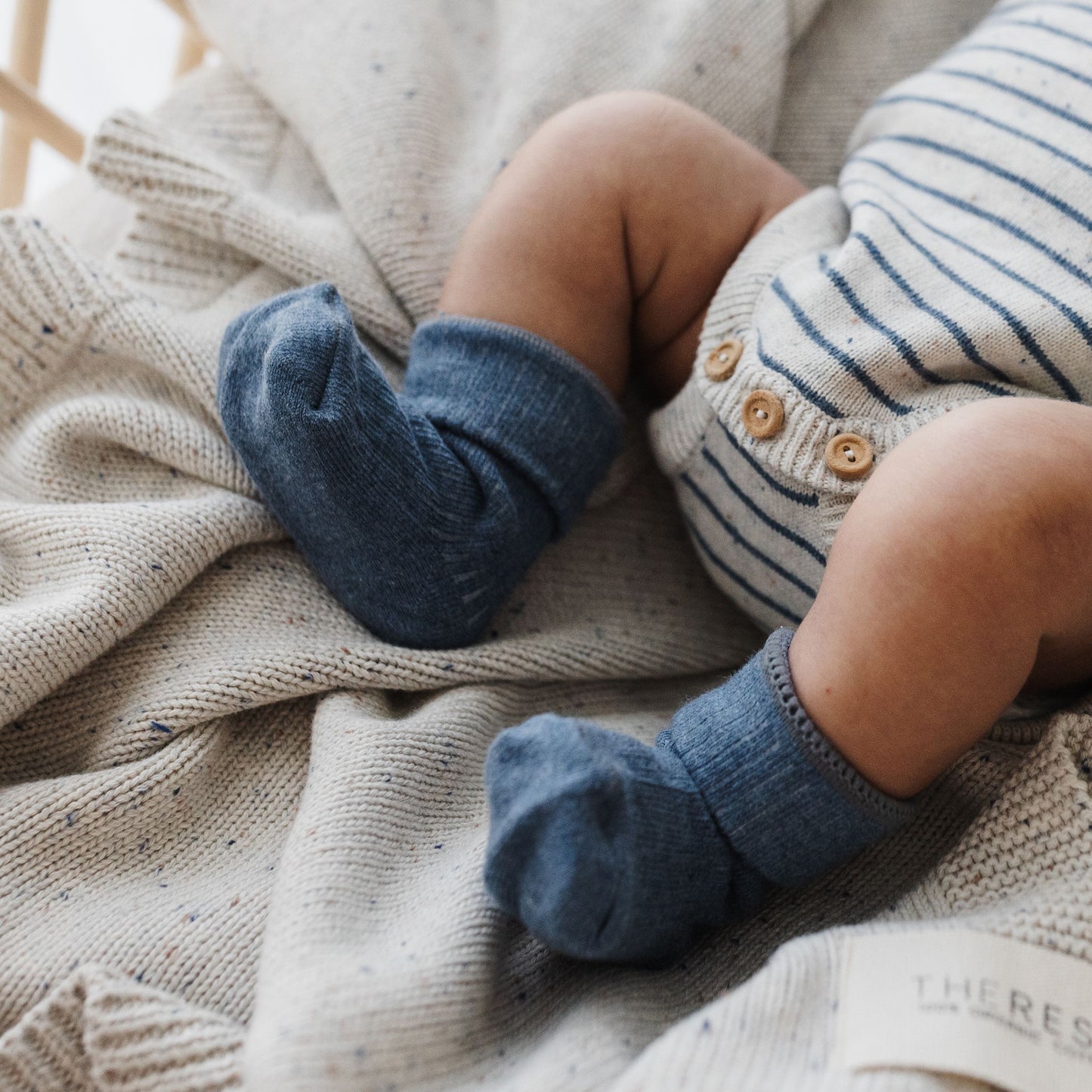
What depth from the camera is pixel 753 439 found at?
0.61m

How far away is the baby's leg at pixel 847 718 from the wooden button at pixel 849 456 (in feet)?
0.11

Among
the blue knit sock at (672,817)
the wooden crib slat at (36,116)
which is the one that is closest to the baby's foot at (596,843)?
the blue knit sock at (672,817)

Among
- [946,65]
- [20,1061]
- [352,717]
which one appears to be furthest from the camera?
[946,65]

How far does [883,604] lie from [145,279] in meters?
0.55

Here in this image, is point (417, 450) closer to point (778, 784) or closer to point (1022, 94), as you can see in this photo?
point (778, 784)

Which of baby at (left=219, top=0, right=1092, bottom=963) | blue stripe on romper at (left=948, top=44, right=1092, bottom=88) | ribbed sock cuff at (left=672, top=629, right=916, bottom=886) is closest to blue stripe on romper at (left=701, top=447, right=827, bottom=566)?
baby at (left=219, top=0, right=1092, bottom=963)

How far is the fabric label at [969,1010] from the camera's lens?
0.43m

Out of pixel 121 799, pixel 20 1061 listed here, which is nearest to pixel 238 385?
pixel 121 799

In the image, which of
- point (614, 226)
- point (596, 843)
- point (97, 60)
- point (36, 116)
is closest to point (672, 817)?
point (596, 843)

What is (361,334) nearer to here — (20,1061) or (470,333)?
(470,333)

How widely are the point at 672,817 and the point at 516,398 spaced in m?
0.27

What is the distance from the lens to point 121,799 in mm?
568

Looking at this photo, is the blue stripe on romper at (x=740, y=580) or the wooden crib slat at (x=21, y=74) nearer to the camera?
the blue stripe on romper at (x=740, y=580)

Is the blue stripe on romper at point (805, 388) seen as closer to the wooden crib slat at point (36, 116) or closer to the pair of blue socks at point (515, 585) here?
the pair of blue socks at point (515, 585)
